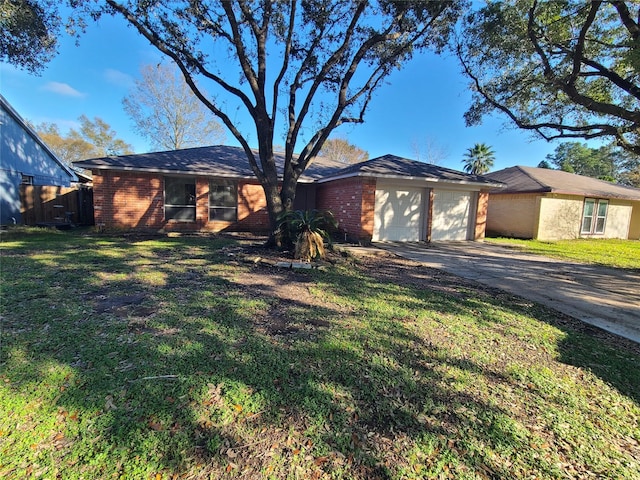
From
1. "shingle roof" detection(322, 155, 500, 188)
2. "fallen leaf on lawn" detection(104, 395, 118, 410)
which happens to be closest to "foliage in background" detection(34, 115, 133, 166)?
"shingle roof" detection(322, 155, 500, 188)

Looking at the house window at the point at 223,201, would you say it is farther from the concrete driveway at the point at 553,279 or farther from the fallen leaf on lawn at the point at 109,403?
the fallen leaf on lawn at the point at 109,403

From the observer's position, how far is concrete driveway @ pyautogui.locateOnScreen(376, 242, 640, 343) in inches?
186

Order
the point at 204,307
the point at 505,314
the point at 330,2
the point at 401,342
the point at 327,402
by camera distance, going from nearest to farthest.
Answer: the point at 327,402, the point at 401,342, the point at 204,307, the point at 505,314, the point at 330,2

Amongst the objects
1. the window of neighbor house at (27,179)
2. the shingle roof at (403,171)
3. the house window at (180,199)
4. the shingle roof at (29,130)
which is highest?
the shingle roof at (29,130)

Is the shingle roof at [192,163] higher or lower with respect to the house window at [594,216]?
higher

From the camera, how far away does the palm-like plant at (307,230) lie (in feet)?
23.6

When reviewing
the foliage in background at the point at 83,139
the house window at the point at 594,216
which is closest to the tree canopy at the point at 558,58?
the house window at the point at 594,216

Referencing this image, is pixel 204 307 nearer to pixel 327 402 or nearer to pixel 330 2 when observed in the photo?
pixel 327 402

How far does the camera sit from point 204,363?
2.80 metres

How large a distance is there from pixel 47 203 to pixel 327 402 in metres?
16.1

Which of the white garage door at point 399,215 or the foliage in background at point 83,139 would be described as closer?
the white garage door at point 399,215

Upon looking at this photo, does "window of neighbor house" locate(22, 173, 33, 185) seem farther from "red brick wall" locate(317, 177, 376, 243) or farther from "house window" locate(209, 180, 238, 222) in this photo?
"red brick wall" locate(317, 177, 376, 243)

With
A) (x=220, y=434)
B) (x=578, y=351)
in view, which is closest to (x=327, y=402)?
(x=220, y=434)

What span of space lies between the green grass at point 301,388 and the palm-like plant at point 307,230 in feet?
8.34
